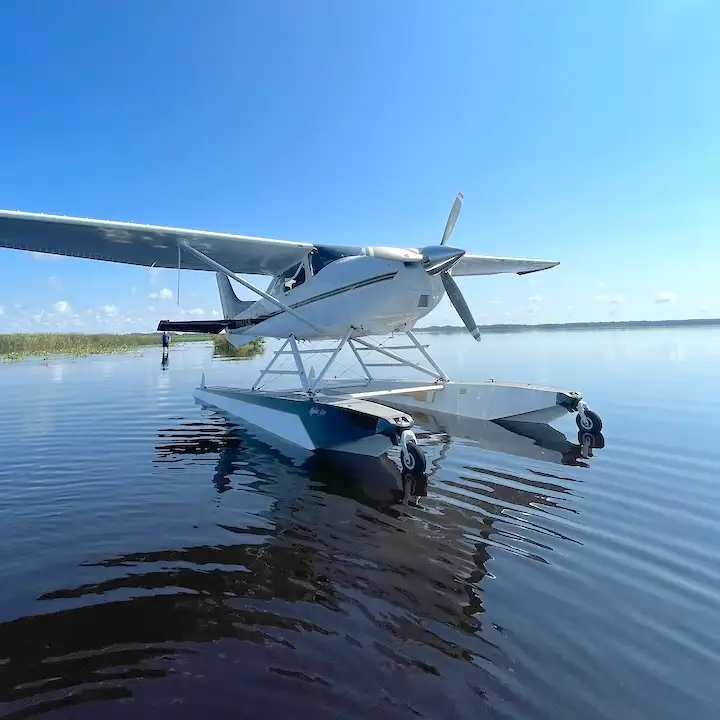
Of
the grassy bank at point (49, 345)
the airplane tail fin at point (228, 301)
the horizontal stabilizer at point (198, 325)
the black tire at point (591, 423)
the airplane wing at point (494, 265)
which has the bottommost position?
the grassy bank at point (49, 345)

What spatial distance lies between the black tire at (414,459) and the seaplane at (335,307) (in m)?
0.01

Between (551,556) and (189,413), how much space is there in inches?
375

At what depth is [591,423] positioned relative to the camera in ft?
25.5

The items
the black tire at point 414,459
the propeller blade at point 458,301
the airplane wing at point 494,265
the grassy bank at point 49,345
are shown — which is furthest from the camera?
the grassy bank at point 49,345

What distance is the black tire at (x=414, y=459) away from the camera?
5699 millimetres

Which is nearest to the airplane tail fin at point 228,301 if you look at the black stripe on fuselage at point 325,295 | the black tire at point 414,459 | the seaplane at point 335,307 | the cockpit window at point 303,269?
the black stripe on fuselage at point 325,295

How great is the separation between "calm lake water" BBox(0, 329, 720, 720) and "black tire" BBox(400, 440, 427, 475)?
0.27 meters

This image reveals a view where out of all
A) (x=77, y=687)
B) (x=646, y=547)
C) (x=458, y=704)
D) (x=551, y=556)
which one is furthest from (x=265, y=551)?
(x=646, y=547)

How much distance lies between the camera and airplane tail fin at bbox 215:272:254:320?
41.1 ft

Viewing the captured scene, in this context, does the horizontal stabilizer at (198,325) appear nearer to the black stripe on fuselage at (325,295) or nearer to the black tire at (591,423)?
the black stripe on fuselage at (325,295)

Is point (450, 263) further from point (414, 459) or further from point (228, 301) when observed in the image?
point (228, 301)

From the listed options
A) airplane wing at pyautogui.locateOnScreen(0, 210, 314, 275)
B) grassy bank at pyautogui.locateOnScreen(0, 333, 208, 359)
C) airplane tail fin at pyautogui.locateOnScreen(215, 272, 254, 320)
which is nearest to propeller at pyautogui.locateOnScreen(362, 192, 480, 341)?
airplane wing at pyautogui.locateOnScreen(0, 210, 314, 275)

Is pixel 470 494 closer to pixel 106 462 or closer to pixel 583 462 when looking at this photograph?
pixel 583 462

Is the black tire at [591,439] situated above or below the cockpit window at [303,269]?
below
